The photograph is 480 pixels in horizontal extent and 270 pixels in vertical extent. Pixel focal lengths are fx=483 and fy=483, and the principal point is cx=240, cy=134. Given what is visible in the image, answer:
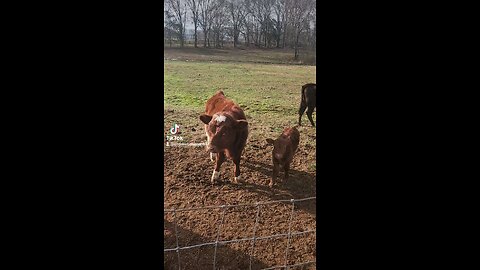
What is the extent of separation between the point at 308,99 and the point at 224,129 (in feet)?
0.95

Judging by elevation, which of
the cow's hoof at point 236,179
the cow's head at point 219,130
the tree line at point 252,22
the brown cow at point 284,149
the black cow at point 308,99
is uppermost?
the tree line at point 252,22

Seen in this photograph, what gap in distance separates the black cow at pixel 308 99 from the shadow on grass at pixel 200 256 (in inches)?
17.8

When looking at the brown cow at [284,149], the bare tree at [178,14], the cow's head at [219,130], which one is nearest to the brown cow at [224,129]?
the cow's head at [219,130]

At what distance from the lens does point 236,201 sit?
142 centimetres

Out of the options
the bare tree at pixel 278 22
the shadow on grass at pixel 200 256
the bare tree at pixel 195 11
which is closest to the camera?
the shadow on grass at pixel 200 256

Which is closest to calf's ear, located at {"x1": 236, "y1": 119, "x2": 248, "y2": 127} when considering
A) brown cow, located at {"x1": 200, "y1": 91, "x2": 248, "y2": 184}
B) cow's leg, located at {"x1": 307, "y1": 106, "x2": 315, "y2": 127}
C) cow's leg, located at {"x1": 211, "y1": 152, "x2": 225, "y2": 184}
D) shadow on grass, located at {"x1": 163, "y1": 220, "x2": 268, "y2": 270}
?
brown cow, located at {"x1": 200, "y1": 91, "x2": 248, "y2": 184}

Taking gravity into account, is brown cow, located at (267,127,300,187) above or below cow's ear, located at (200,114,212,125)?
below

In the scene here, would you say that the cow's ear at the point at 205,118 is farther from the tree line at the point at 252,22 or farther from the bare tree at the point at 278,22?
the bare tree at the point at 278,22

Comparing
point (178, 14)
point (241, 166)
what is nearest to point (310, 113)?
point (241, 166)

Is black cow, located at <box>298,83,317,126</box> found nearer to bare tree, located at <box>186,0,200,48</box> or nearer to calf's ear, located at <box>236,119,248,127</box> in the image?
calf's ear, located at <box>236,119,248,127</box>

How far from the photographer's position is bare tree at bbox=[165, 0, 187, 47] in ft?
4.47

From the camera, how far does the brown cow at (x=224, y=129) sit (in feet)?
4.65

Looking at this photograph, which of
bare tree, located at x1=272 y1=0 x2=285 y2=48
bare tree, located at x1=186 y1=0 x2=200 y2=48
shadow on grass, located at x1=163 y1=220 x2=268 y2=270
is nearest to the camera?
shadow on grass, located at x1=163 y1=220 x2=268 y2=270
